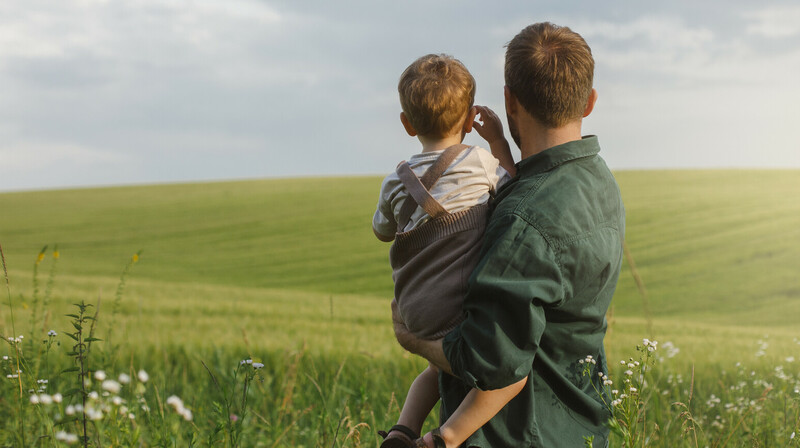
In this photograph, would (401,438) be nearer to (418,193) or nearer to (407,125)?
(418,193)

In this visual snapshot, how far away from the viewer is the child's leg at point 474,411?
216 cm

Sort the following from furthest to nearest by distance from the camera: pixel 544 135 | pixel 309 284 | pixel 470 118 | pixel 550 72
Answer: pixel 309 284
pixel 470 118
pixel 544 135
pixel 550 72

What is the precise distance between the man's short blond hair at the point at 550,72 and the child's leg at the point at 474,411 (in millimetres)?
880

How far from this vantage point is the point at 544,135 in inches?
90.1

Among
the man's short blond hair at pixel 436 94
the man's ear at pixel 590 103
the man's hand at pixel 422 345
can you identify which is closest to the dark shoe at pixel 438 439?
the man's hand at pixel 422 345

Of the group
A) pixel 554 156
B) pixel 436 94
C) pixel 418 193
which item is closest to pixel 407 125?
pixel 436 94

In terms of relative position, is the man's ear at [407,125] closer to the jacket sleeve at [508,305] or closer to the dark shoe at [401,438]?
the jacket sleeve at [508,305]

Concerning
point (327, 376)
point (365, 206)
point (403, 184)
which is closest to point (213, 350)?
point (327, 376)

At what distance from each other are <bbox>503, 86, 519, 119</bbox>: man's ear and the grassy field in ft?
5.47

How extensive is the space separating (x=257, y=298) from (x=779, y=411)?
10.2m

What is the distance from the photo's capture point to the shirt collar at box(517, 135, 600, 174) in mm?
2264

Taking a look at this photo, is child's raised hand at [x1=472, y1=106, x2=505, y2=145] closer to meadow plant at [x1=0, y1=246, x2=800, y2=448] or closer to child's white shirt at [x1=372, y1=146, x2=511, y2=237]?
child's white shirt at [x1=372, y1=146, x2=511, y2=237]

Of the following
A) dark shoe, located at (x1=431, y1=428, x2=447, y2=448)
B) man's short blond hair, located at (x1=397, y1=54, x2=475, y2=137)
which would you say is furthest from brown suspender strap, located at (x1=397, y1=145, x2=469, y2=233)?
dark shoe, located at (x1=431, y1=428, x2=447, y2=448)

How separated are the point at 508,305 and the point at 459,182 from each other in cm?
53
